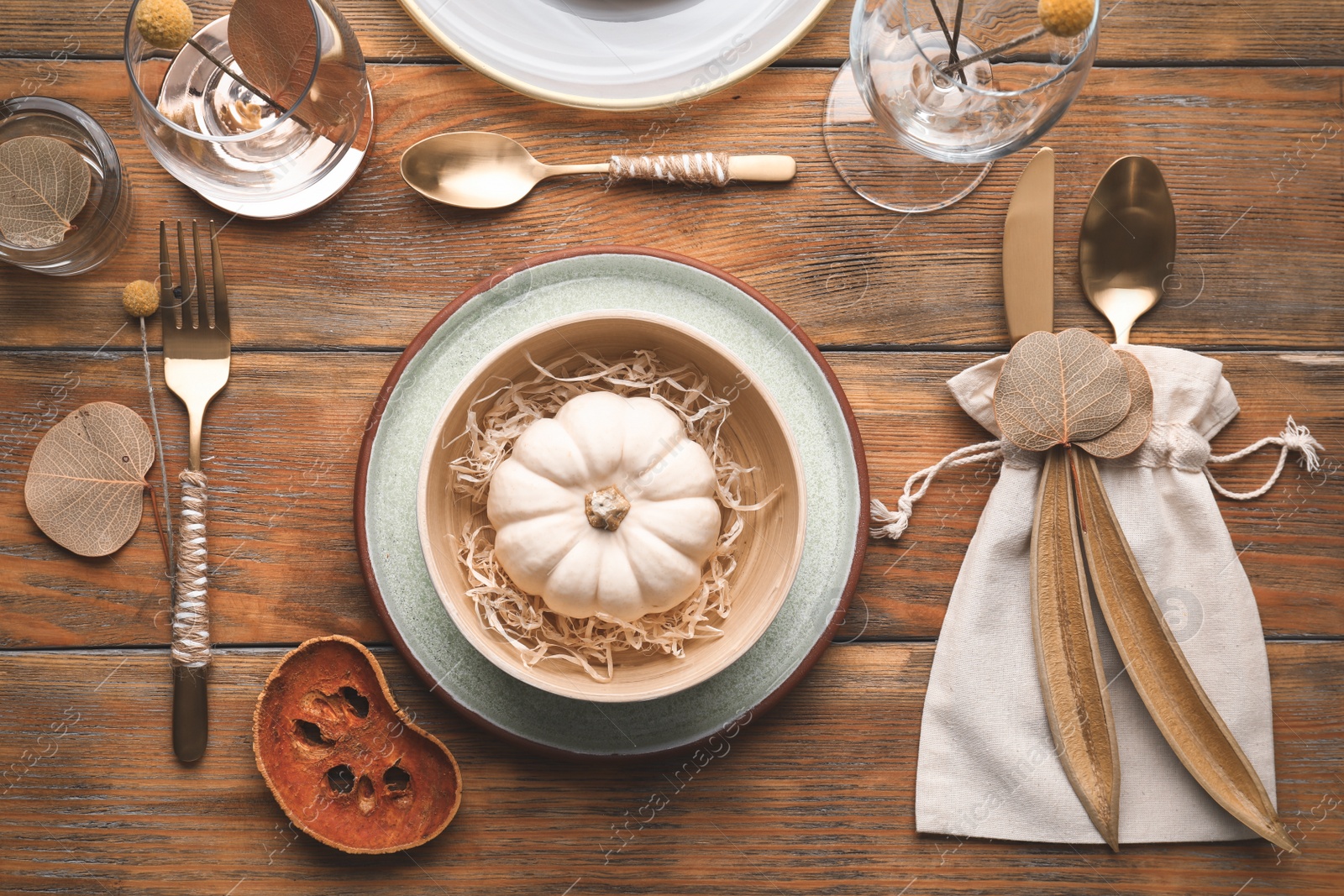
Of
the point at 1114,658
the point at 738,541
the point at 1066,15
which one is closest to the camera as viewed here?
the point at 1066,15

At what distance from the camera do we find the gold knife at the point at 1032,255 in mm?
1180

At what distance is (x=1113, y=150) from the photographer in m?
1.24

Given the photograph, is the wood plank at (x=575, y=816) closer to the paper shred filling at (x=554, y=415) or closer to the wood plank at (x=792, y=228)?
the paper shred filling at (x=554, y=415)

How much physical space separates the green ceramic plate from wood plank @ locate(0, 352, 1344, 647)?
0.11 m

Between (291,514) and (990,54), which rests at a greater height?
(990,54)

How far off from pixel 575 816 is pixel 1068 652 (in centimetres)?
69

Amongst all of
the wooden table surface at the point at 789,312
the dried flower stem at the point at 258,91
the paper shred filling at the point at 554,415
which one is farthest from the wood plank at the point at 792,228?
the paper shred filling at the point at 554,415

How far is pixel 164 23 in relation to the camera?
100cm

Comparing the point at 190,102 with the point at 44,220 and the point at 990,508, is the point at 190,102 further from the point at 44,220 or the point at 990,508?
the point at 990,508

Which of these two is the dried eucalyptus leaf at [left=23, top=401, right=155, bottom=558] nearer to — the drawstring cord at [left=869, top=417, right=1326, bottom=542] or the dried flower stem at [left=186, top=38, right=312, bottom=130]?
the dried flower stem at [left=186, top=38, right=312, bottom=130]

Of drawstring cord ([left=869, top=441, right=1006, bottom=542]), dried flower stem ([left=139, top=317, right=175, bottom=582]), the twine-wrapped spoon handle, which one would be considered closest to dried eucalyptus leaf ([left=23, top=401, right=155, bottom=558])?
dried flower stem ([left=139, top=317, right=175, bottom=582])

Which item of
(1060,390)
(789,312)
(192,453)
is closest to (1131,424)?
(1060,390)

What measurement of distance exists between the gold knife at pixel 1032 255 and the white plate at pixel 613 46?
14.6 inches

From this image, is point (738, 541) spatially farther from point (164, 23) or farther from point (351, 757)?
point (164, 23)
